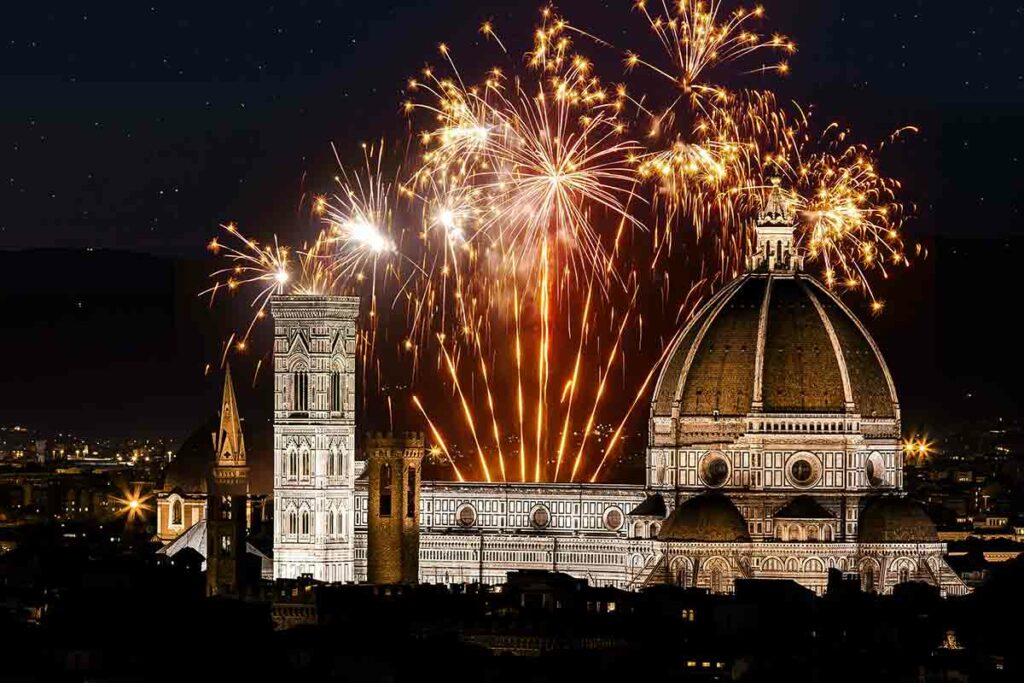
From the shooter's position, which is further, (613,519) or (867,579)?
(613,519)

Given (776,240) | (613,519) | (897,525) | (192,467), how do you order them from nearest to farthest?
(897,525), (776,240), (613,519), (192,467)

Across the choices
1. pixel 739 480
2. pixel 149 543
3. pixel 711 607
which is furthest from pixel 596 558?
pixel 149 543

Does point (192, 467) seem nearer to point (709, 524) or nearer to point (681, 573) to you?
point (681, 573)

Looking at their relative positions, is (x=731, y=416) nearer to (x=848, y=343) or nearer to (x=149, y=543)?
(x=848, y=343)

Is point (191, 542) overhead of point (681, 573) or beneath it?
overhead

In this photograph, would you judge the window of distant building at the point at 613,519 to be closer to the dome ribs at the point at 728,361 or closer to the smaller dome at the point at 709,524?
the dome ribs at the point at 728,361

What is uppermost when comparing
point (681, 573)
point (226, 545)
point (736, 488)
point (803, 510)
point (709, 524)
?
point (736, 488)

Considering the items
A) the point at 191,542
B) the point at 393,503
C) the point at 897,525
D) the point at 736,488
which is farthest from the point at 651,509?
the point at 191,542
